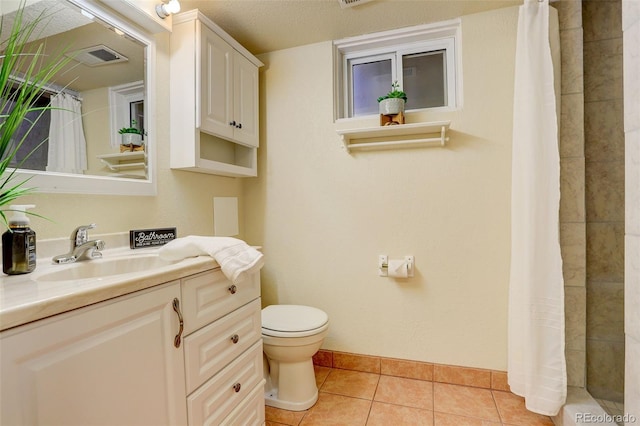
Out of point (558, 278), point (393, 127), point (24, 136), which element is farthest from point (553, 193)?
point (24, 136)

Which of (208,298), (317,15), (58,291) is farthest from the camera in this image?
(317,15)

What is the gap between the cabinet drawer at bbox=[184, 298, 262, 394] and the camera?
98 cm

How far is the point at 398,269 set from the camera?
1857mm

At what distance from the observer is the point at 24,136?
3.34ft

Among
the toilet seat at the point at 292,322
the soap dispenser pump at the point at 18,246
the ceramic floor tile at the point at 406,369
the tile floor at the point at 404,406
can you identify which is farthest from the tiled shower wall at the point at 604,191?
the soap dispenser pump at the point at 18,246

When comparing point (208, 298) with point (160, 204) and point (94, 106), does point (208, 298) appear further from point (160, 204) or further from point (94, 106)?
point (94, 106)

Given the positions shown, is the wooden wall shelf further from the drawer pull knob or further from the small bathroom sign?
the drawer pull knob

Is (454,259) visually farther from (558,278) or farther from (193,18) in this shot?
(193,18)

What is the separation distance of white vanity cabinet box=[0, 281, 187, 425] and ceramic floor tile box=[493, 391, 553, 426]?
155 cm

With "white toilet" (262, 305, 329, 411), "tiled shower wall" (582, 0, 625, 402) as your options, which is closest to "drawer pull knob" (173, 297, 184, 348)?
"white toilet" (262, 305, 329, 411)

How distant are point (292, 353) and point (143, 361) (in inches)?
34.4

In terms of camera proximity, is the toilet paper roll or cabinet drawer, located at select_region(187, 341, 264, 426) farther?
the toilet paper roll

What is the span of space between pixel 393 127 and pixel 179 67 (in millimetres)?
1221

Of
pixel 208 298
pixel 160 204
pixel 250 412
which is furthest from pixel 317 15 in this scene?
pixel 250 412
